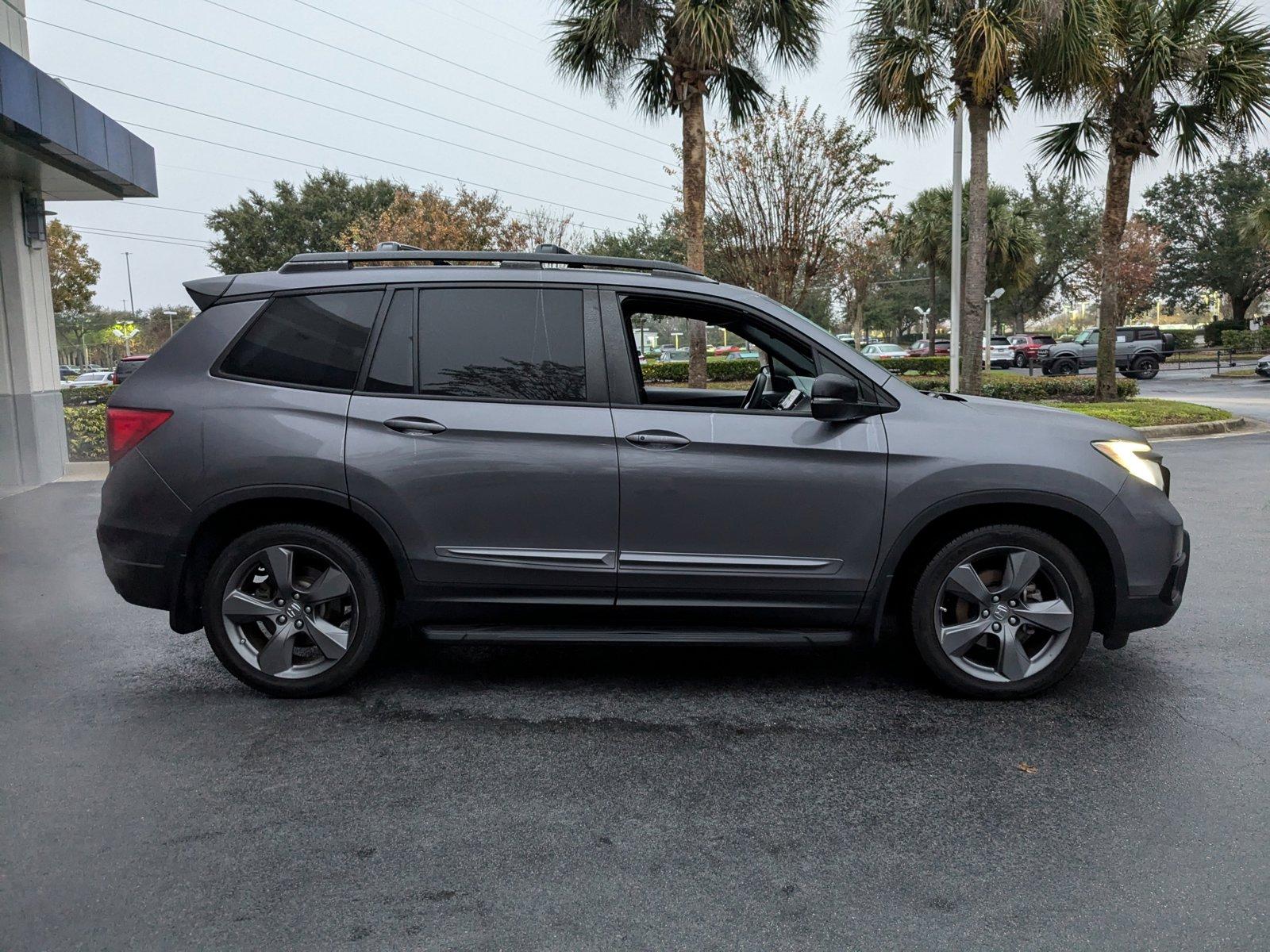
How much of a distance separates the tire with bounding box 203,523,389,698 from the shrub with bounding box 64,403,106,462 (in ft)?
42.5

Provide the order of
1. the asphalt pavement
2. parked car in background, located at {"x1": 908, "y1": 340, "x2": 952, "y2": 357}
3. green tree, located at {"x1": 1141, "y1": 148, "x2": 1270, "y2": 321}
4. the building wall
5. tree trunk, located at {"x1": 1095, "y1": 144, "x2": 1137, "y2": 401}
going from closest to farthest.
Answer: the asphalt pavement → the building wall → tree trunk, located at {"x1": 1095, "y1": 144, "x2": 1137, "y2": 401} → parked car in background, located at {"x1": 908, "y1": 340, "x2": 952, "y2": 357} → green tree, located at {"x1": 1141, "y1": 148, "x2": 1270, "y2": 321}

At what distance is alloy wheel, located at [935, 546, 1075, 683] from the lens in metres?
4.12

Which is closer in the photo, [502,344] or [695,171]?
[502,344]

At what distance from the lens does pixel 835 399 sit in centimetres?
401

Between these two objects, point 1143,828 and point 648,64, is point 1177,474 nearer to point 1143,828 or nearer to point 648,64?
point 1143,828

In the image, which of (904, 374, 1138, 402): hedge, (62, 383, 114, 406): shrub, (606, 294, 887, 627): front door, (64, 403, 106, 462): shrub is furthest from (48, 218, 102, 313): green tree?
(606, 294, 887, 627): front door

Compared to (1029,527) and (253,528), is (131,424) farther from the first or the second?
(1029,527)

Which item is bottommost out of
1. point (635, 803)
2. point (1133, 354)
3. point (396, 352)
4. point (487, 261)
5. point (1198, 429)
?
point (635, 803)

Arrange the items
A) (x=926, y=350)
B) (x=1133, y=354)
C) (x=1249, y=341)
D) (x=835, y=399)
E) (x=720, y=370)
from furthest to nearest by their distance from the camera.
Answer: (x=926, y=350)
(x=1249, y=341)
(x=1133, y=354)
(x=720, y=370)
(x=835, y=399)

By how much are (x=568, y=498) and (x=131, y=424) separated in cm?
191

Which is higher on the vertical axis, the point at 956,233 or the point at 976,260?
the point at 956,233

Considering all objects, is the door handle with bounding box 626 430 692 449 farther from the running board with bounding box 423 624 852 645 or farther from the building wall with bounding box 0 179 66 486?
the building wall with bounding box 0 179 66 486

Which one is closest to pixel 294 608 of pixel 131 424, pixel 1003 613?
pixel 131 424

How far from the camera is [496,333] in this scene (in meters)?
4.28
